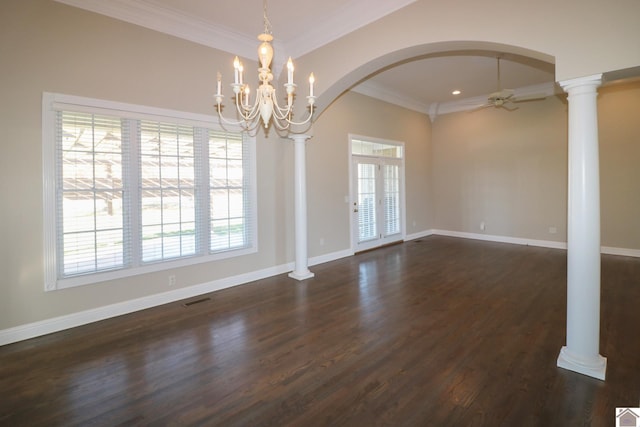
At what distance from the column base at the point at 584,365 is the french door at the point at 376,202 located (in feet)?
13.8

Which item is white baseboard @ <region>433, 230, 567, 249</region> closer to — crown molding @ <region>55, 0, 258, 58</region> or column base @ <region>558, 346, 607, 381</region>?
column base @ <region>558, 346, 607, 381</region>

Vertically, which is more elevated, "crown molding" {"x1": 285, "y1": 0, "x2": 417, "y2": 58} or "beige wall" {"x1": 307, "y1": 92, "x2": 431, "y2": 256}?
"crown molding" {"x1": 285, "y1": 0, "x2": 417, "y2": 58}

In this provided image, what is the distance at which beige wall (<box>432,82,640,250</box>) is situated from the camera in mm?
5762

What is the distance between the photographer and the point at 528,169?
6.89 meters

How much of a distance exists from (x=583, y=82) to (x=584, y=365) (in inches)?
83.6

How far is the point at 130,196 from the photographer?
11.9ft

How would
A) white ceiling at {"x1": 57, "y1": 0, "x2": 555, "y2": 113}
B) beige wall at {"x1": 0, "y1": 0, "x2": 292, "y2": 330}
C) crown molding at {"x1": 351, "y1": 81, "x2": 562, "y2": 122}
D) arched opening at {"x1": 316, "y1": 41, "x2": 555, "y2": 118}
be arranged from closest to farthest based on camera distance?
1. arched opening at {"x1": 316, "y1": 41, "x2": 555, "y2": 118}
2. beige wall at {"x1": 0, "y1": 0, "x2": 292, "y2": 330}
3. white ceiling at {"x1": 57, "y1": 0, "x2": 555, "y2": 113}
4. crown molding at {"x1": 351, "y1": 81, "x2": 562, "y2": 122}

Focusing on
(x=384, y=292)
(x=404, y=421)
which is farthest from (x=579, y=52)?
(x=384, y=292)

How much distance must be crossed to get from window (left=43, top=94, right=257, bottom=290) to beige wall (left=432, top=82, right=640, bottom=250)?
227 inches

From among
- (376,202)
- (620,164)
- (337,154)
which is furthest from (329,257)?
(620,164)

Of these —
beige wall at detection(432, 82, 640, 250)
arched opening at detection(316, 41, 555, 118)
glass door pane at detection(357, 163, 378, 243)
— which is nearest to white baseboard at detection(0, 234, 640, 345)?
glass door pane at detection(357, 163, 378, 243)

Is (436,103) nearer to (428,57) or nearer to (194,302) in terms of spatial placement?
(428,57)

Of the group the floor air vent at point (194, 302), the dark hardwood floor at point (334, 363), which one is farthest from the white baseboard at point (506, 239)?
the floor air vent at point (194, 302)

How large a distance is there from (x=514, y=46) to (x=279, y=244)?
3931 millimetres
